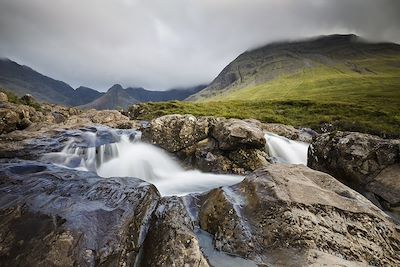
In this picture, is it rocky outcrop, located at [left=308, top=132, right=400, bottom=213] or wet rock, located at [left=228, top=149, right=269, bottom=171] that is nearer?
rocky outcrop, located at [left=308, top=132, right=400, bottom=213]

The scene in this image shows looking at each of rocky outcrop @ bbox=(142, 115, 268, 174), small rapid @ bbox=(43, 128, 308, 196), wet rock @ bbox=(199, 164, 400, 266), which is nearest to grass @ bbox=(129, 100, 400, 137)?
small rapid @ bbox=(43, 128, 308, 196)

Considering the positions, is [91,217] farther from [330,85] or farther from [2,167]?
[330,85]

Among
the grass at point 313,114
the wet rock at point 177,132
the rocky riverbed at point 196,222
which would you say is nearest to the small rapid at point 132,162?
the wet rock at point 177,132

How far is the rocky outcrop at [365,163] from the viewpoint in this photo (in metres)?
12.7

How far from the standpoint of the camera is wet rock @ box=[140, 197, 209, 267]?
247 inches

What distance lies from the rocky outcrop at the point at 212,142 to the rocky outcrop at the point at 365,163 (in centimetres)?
Result: 451

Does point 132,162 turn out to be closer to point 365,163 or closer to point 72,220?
point 72,220

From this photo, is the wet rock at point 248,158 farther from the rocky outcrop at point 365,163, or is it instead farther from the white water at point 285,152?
the white water at point 285,152

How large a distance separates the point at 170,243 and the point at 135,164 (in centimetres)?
1345

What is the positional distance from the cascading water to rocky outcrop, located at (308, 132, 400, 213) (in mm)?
5799

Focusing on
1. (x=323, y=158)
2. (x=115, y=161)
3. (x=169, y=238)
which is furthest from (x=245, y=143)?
(x=169, y=238)

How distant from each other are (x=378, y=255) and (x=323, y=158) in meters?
10.7

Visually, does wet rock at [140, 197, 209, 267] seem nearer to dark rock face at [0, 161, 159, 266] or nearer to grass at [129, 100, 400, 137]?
dark rock face at [0, 161, 159, 266]

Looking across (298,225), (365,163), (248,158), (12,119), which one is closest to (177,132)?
(248,158)
